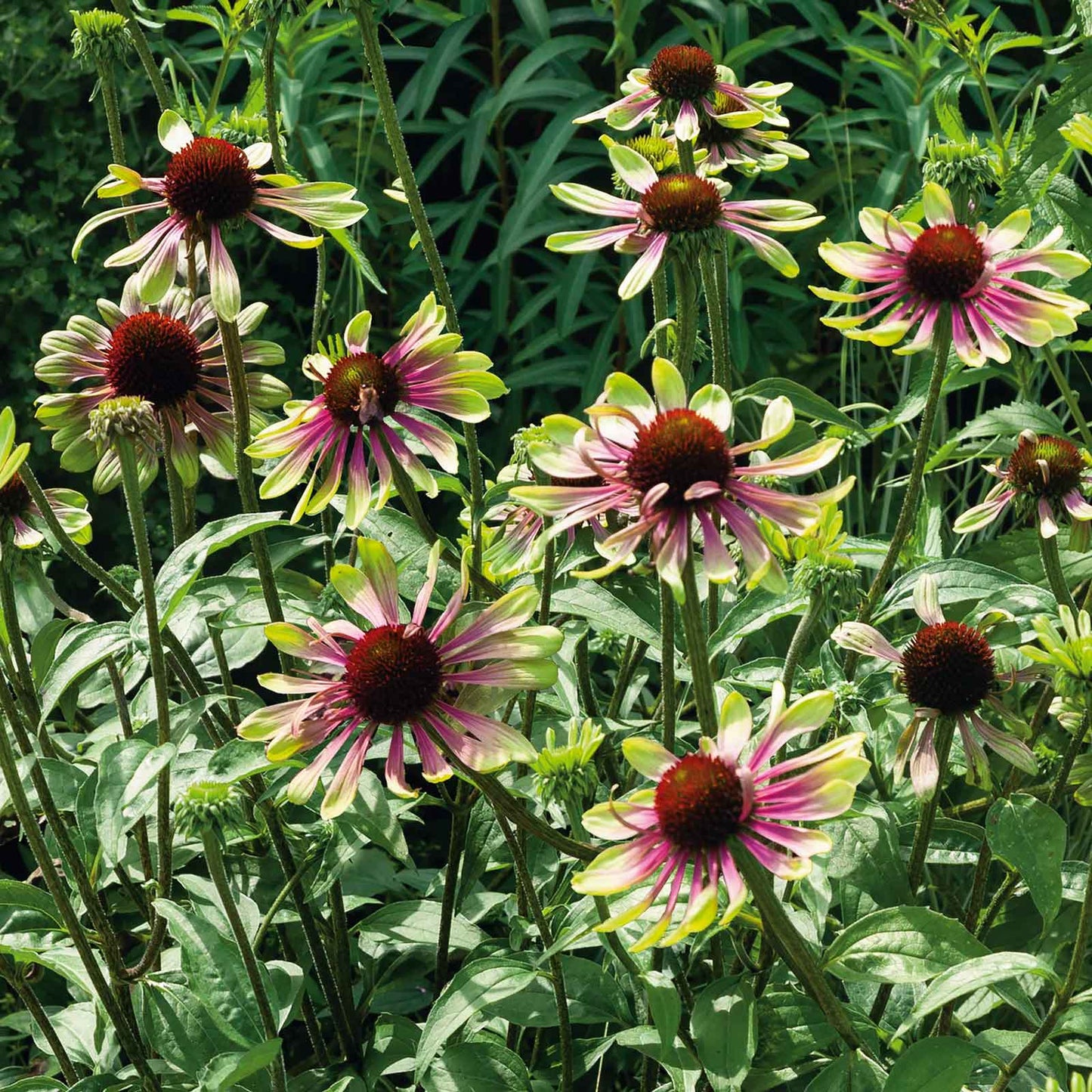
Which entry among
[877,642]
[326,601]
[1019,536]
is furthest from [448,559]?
[1019,536]

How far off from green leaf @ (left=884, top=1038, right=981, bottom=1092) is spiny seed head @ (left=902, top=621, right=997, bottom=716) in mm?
251

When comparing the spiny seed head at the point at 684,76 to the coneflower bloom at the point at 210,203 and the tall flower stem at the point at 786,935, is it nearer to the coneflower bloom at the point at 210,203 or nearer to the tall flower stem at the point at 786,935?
the coneflower bloom at the point at 210,203

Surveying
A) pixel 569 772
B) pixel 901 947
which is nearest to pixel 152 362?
pixel 569 772

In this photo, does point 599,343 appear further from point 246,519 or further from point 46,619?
point 246,519

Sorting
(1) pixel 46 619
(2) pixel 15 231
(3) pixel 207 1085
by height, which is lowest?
(3) pixel 207 1085

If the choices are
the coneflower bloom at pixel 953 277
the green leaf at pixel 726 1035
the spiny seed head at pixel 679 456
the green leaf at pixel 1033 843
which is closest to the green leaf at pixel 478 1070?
the green leaf at pixel 726 1035

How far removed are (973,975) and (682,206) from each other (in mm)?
566

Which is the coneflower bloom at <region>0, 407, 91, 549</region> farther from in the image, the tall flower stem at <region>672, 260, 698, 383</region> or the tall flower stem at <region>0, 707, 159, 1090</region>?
→ the tall flower stem at <region>672, 260, 698, 383</region>

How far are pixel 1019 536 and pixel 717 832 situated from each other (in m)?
0.95

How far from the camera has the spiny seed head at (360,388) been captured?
0.96 meters

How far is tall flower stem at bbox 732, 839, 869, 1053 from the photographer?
0.76 m

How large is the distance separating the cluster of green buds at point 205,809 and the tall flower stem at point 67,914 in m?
0.11

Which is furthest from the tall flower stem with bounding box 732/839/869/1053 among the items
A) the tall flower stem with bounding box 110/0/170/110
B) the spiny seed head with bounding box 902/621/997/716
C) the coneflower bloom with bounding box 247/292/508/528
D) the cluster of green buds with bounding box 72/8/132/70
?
the cluster of green buds with bounding box 72/8/132/70

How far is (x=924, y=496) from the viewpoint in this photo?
67.1 inches
